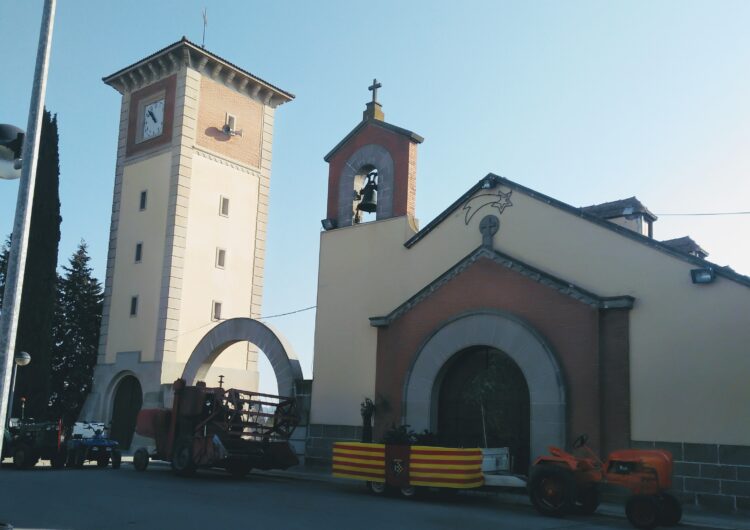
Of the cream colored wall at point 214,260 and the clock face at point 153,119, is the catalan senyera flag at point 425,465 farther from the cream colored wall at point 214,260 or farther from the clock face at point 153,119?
the clock face at point 153,119

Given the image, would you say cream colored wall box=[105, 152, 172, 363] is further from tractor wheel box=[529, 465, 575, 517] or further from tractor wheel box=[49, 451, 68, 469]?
tractor wheel box=[529, 465, 575, 517]

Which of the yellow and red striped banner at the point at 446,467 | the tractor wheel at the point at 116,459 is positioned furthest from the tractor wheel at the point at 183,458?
the yellow and red striped banner at the point at 446,467

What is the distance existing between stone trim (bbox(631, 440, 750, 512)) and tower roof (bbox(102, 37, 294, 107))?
25022 mm

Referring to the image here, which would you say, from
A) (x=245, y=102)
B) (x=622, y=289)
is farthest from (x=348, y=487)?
A: (x=245, y=102)

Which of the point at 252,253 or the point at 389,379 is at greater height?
the point at 252,253

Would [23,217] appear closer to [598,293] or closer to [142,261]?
[598,293]

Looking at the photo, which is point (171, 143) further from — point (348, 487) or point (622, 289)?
point (622, 289)

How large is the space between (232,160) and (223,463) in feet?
59.8

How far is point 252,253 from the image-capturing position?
114 ft

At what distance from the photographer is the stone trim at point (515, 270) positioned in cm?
1644

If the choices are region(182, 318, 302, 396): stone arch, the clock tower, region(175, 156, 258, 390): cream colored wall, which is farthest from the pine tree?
region(182, 318, 302, 396): stone arch

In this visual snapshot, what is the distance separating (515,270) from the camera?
59.1 ft

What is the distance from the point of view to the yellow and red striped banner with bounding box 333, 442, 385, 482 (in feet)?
53.2

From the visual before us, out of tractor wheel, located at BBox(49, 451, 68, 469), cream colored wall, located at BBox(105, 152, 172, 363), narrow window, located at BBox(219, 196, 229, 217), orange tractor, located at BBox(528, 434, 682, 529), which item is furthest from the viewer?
narrow window, located at BBox(219, 196, 229, 217)
